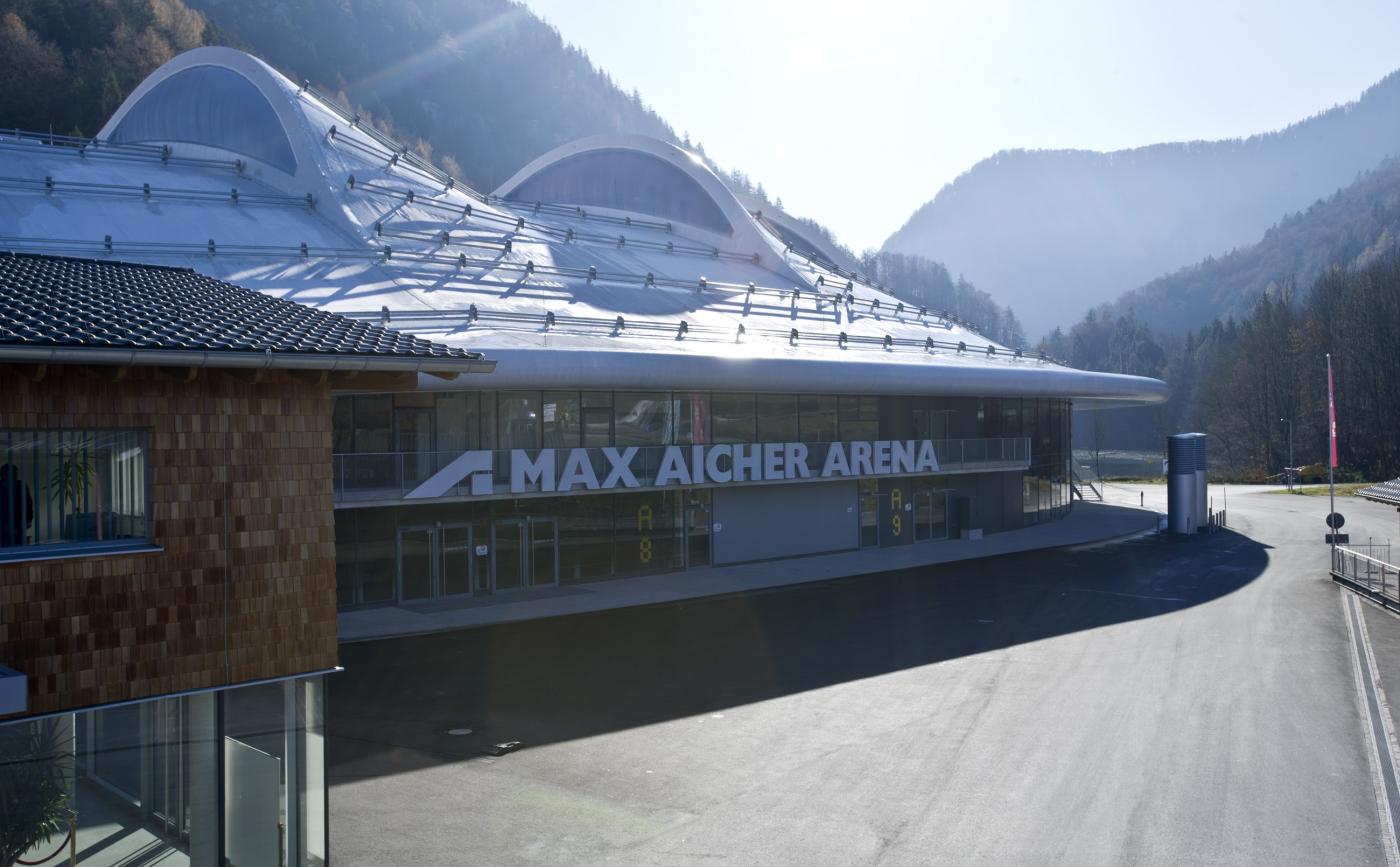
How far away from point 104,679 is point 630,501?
22.3 m

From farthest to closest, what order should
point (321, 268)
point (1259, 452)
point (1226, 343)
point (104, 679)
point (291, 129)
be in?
point (1226, 343) < point (1259, 452) < point (291, 129) < point (321, 268) < point (104, 679)

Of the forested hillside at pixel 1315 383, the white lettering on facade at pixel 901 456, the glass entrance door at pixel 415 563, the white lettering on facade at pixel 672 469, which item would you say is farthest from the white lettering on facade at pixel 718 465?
the forested hillside at pixel 1315 383

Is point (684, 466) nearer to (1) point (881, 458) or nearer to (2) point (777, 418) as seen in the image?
(2) point (777, 418)

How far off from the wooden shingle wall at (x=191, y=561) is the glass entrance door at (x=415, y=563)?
16.8 m

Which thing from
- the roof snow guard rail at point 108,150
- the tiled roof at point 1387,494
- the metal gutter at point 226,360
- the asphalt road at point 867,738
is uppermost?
the roof snow guard rail at point 108,150

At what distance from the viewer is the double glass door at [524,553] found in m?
28.5

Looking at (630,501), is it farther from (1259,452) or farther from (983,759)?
(1259,452)

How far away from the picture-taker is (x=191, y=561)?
31.2ft

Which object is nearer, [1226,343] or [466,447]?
[466,447]

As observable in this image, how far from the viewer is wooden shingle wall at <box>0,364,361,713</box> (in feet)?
28.8

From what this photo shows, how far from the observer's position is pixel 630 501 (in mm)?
31062

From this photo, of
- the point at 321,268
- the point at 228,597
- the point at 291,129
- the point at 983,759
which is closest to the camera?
the point at 228,597

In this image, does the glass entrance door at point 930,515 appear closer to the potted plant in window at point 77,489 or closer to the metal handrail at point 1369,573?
the metal handrail at point 1369,573

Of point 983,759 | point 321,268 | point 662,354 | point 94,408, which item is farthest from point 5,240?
point 983,759
